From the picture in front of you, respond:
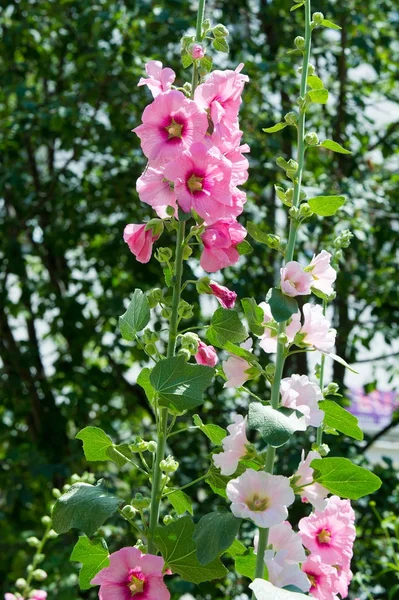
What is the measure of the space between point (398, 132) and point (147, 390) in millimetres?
2965

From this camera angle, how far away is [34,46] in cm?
343

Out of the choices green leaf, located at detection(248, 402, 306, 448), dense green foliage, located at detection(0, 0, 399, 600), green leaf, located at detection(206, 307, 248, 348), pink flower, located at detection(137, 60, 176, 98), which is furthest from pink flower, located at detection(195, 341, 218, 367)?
dense green foliage, located at detection(0, 0, 399, 600)

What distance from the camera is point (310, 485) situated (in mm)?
771

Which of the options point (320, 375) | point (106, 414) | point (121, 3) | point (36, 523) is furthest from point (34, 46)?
point (320, 375)

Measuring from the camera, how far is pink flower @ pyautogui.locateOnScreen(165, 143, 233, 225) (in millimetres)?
766

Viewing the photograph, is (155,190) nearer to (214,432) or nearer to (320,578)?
(214,432)

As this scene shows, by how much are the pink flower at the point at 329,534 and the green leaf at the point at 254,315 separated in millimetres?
173

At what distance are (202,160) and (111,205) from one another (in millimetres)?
2455

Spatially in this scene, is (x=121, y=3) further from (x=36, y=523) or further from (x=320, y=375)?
(x=320, y=375)

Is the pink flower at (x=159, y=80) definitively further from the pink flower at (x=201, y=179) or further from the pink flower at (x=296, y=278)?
the pink flower at (x=296, y=278)

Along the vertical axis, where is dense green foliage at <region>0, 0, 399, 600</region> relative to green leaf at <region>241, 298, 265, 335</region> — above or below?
below

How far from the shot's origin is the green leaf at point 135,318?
83 cm

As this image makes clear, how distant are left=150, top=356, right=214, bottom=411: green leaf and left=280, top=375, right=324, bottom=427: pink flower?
0.21 ft

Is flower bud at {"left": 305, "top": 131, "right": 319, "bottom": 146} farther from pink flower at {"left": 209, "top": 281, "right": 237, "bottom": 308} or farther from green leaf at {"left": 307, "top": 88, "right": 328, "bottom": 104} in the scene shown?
pink flower at {"left": 209, "top": 281, "right": 237, "bottom": 308}
